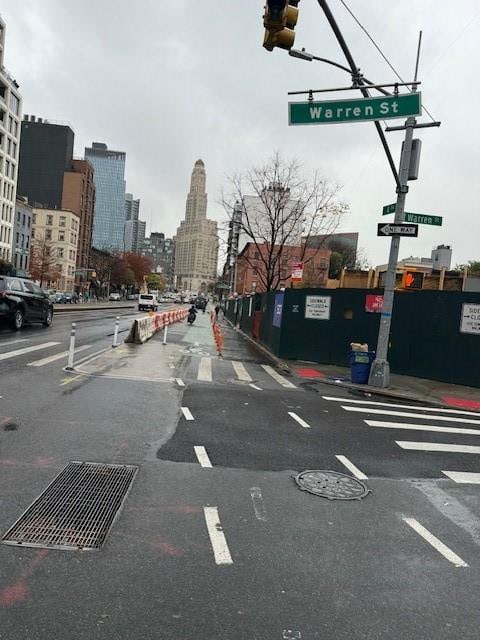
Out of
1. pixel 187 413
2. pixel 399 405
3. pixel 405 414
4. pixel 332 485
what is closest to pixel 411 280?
pixel 399 405

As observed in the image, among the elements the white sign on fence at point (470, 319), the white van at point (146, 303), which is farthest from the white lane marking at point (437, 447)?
the white van at point (146, 303)

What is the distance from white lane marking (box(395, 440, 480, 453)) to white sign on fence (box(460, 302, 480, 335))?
712cm

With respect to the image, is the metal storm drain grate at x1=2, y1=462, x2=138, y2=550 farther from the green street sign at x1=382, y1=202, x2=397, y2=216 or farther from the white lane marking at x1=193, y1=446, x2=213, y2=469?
the green street sign at x1=382, y1=202, x2=397, y2=216

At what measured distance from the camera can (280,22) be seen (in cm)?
632

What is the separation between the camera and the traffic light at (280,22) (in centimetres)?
627

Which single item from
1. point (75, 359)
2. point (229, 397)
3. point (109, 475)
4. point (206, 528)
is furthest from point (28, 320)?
point (206, 528)

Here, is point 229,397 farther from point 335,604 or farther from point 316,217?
point 316,217

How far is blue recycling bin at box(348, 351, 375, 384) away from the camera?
1391 cm

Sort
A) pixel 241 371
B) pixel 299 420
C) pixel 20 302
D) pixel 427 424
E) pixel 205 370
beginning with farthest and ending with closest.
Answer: pixel 20 302 < pixel 241 371 < pixel 205 370 < pixel 427 424 < pixel 299 420

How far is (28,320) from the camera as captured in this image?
67.6ft

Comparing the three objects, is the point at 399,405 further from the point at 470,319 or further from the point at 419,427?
the point at 470,319

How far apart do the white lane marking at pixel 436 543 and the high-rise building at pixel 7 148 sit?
68878 millimetres

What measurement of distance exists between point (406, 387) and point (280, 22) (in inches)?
399

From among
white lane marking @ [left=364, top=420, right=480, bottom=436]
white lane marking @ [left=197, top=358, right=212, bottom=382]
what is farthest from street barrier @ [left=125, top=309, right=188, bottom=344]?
white lane marking @ [left=364, top=420, right=480, bottom=436]
